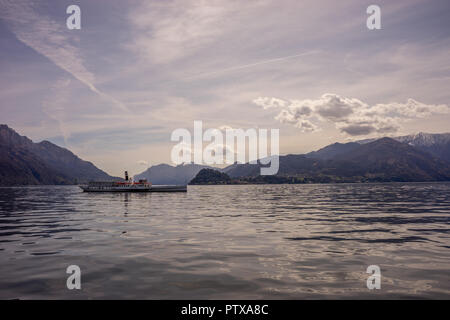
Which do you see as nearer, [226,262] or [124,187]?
[226,262]

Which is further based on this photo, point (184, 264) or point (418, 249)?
point (418, 249)

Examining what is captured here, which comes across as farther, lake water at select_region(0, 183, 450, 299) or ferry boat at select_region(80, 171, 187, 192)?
ferry boat at select_region(80, 171, 187, 192)

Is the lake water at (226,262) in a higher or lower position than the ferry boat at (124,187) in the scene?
higher

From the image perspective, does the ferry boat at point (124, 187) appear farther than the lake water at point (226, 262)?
Yes

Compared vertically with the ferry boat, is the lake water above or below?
above

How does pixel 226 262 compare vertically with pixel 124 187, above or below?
above

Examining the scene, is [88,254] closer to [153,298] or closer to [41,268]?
[41,268]

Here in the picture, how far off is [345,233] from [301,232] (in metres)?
3.83
